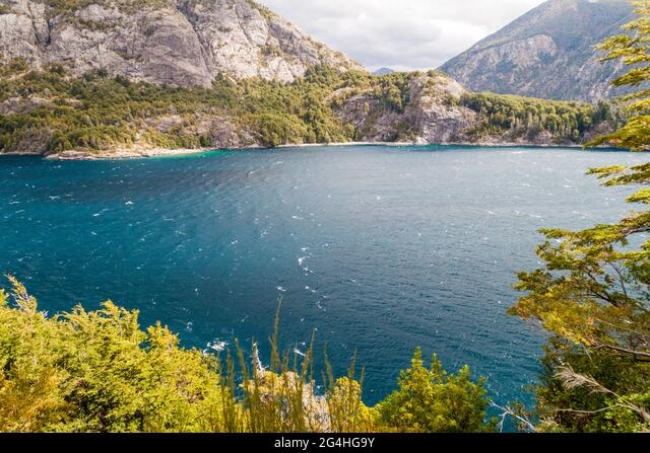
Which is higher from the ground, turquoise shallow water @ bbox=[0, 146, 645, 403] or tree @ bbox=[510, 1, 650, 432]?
tree @ bbox=[510, 1, 650, 432]

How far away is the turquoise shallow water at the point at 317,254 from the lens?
4591 centimetres

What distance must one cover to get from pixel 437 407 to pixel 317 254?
1973 inches

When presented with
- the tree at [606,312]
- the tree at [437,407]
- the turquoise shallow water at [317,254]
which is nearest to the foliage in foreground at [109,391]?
the tree at [437,407]

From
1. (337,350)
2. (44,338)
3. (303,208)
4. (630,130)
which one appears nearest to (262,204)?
(303,208)

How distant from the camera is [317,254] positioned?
70.8m

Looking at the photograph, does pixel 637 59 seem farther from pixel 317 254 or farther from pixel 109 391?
pixel 317 254

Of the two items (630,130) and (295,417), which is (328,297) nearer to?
(630,130)

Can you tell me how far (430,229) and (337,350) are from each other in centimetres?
4834

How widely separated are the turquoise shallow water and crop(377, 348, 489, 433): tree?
47.9 feet

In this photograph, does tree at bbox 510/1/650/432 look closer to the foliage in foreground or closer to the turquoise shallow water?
the foliage in foreground

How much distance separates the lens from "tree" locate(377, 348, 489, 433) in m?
20.9

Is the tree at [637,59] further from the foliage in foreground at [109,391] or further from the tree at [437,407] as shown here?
the foliage in foreground at [109,391]

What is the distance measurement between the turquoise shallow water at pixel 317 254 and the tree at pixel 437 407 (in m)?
14.6

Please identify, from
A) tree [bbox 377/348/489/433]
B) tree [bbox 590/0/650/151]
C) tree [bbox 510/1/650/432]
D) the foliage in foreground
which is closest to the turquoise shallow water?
tree [bbox 377/348/489/433]
